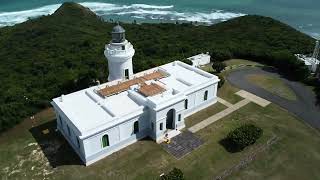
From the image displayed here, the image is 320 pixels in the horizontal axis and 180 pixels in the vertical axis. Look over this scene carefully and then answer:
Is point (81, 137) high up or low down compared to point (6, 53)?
up

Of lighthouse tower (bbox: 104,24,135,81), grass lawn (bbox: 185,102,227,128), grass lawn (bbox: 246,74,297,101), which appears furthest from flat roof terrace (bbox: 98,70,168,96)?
grass lawn (bbox: 246,74,297,101)

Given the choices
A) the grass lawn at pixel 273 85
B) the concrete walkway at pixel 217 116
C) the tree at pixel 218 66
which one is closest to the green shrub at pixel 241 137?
the concrete walkway at pixel 217 116

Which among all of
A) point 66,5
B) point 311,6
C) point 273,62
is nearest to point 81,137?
point 273,62

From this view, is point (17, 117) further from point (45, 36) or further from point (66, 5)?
point (66, 5)

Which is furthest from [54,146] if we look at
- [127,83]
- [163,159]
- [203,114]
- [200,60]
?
[200,60]

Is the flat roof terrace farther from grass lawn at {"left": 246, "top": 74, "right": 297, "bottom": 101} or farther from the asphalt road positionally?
grass lawn at {"left": 246, "top": 74, "right": 297, "bottom": 101}

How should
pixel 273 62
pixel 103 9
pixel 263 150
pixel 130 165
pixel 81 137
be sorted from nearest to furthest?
pixel 81 137 < pixel 130 165 < pixel 263 150 < pixel 273 62 < pixel 103 9
